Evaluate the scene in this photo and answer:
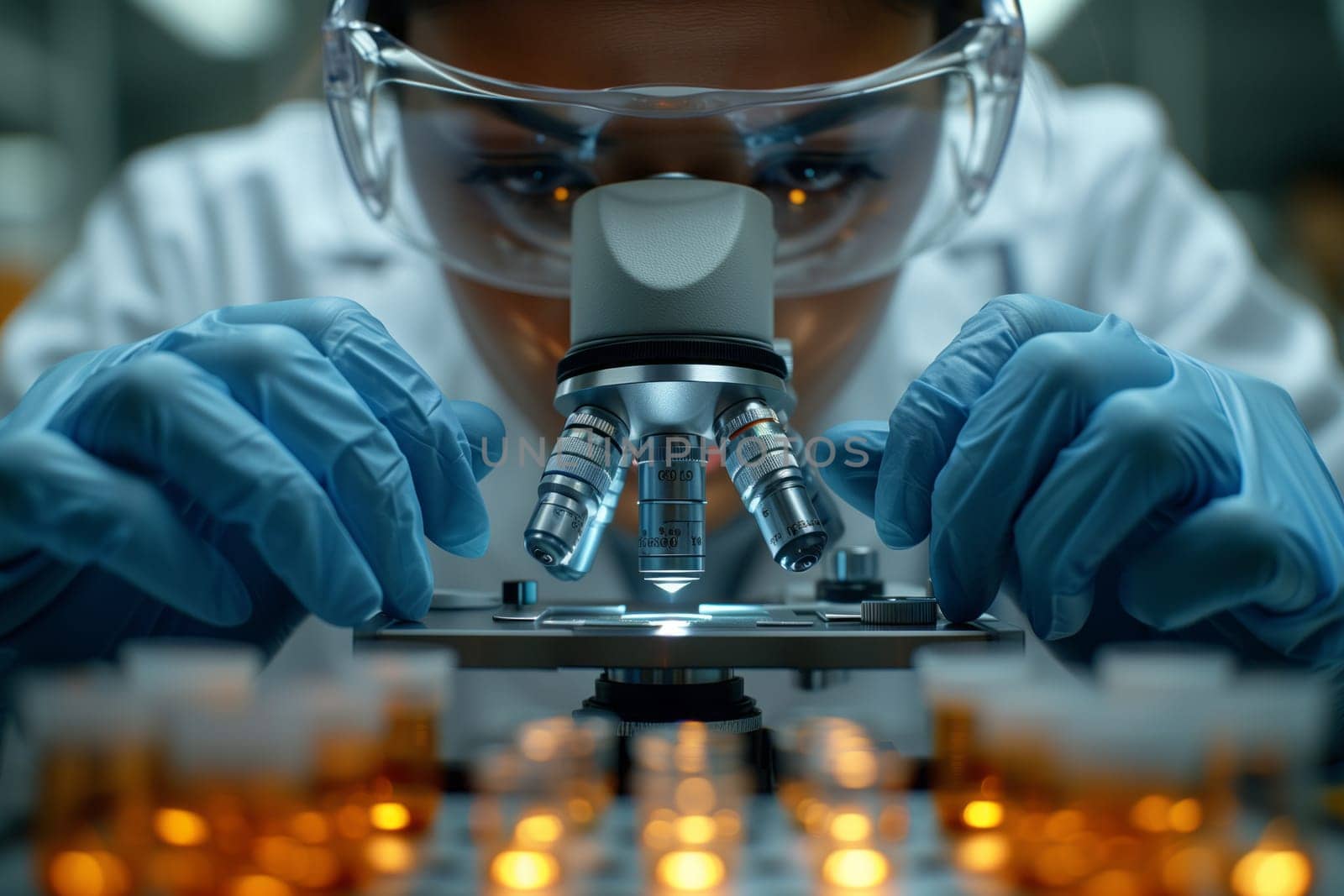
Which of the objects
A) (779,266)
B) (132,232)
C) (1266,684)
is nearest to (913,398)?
(779,266)

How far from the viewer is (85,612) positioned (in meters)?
0.84

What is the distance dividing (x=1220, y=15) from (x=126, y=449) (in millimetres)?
2711

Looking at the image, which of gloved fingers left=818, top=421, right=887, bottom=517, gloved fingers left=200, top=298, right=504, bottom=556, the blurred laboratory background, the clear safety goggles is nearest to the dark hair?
the clear safety goggles

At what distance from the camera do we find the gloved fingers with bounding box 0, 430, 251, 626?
0.70 m

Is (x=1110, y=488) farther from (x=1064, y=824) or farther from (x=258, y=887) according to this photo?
(x=258, y=887)

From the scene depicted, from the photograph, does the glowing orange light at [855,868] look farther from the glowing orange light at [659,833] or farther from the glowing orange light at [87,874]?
the glowing orange light at [87,874]

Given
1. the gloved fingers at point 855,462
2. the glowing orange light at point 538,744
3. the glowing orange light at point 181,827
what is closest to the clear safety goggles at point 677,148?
the gloved fingers at point 855,462

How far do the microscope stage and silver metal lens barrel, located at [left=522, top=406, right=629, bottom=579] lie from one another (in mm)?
58

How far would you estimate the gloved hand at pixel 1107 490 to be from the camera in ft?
2.41

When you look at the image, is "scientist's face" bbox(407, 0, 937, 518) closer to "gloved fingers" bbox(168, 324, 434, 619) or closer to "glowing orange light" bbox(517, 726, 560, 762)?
"gloved fingers" bbox(168, 324, 434, 619)

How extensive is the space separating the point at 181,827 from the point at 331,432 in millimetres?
351

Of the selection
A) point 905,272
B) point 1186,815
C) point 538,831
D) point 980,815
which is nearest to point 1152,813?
point 1186,815

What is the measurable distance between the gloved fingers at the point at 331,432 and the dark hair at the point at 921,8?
0.93ft

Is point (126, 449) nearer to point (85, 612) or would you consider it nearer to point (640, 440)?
point (85, 612)
